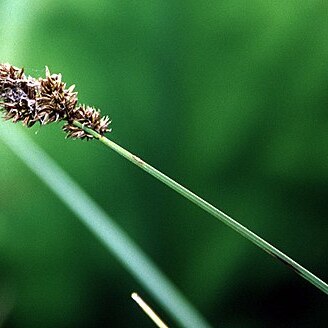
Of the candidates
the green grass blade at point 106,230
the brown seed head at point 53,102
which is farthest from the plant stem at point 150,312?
the brown seed head at point 53,102

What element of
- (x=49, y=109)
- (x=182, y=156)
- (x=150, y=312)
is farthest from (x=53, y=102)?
(x=182, y=156)

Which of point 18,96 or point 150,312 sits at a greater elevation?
point 18,96

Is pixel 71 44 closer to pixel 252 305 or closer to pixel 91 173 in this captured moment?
pixel 91 173

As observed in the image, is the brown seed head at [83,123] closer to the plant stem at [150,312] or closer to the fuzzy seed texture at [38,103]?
the fuzzy seed texture at [38,103]

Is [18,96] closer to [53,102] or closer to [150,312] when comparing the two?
[53,102]

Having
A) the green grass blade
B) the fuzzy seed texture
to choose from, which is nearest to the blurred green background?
the green grass blade
